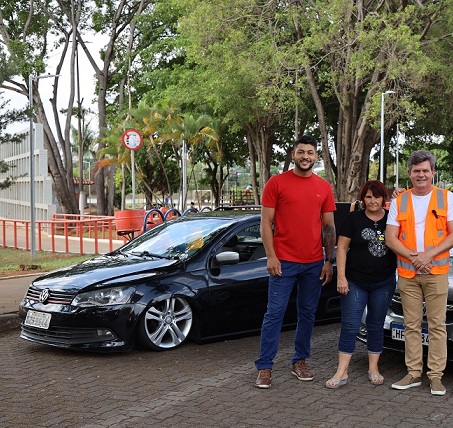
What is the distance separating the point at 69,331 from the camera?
733cm

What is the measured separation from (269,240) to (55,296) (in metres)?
2.38

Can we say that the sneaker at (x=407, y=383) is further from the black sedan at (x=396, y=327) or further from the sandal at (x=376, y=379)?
the black sedan at (x=396, y=327)

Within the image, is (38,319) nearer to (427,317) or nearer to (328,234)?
(328,234)

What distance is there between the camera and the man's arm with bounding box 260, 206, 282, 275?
627cm

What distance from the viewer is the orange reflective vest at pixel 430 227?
240 inches

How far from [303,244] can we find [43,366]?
2659mm

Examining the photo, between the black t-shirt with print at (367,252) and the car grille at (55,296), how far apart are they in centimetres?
265

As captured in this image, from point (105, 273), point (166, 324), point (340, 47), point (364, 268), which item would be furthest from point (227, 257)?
point (340, 47)

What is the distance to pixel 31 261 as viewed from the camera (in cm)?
1728

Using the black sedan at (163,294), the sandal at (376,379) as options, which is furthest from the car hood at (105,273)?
the sandal at (376,379)

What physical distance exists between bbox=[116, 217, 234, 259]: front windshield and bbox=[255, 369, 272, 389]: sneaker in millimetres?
1994

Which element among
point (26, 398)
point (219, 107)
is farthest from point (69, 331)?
point (219, 107)

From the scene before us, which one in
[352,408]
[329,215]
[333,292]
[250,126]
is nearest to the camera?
[352,408]

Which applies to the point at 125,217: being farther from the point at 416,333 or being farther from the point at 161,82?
the point at 161,82
